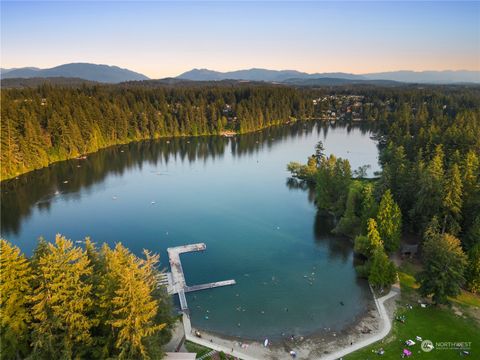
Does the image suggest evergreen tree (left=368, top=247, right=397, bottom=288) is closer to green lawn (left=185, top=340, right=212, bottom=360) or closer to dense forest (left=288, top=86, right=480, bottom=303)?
dense forest (left=288, top=86, right=480, bottom=303)

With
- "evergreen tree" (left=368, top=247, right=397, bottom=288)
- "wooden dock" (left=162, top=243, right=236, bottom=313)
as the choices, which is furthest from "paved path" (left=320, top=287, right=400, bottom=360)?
"wooden dock" (left=162, top=243, right=236, bottom=313)

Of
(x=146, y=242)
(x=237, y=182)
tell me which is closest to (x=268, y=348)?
(x=146, y=242)

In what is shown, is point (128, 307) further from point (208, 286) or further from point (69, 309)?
point (208, 286)

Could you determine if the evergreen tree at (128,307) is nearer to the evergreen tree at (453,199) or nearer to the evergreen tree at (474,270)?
the evergreen tree at (474,270)

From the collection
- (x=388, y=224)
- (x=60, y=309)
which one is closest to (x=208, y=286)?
(x=60, y=309)

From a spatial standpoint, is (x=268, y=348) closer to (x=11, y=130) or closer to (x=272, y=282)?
(x=272, y=282)
